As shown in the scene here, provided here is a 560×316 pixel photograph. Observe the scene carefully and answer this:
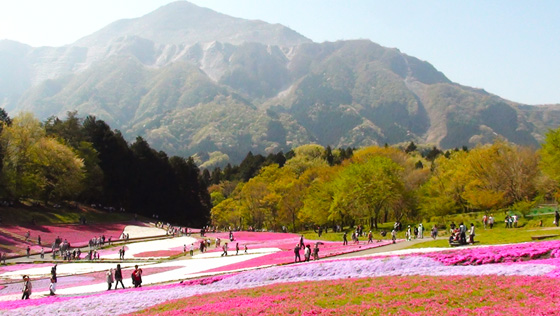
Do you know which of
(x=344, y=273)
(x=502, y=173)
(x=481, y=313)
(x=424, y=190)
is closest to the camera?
(x=481, y=313)

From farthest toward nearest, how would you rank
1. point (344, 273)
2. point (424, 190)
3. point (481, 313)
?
1. point (424, 190)
2. point (344, 273)
3. point (481, 313)

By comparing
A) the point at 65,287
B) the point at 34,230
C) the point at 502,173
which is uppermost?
the point at 502,173

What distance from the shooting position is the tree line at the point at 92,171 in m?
84.5

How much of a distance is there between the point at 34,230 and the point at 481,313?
66.5 metres

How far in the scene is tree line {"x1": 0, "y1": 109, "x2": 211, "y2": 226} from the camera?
277 feet

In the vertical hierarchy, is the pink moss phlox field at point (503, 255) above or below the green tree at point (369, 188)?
below

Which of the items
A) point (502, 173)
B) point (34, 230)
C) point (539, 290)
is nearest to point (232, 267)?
point (539, 290)

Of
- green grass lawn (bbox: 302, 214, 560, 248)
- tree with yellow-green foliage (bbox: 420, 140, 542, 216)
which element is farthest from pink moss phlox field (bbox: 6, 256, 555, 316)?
tree with yellow-green foliage (bbox: 420, 140, 542, 216)

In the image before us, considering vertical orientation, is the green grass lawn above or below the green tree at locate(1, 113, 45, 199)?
below

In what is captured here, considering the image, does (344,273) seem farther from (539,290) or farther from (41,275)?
(41,275)

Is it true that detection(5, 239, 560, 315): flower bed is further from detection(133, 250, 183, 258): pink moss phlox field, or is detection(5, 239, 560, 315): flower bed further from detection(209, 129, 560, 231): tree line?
detection(209, 129, 560, 231): tree line

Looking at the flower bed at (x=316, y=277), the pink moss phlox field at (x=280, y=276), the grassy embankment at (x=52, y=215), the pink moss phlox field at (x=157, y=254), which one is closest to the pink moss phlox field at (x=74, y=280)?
the flower bed at (x=316, y=277)

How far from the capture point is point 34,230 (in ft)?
224

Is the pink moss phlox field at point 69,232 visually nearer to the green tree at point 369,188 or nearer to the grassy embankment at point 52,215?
the grassy embankment at point 52,215
